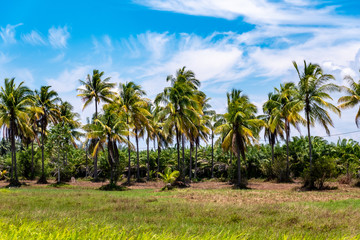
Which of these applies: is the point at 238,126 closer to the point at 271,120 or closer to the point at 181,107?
the point at 181,107

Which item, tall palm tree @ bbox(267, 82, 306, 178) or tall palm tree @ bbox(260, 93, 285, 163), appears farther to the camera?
tall palm tree @ bbox(260, 93, 285, 163)

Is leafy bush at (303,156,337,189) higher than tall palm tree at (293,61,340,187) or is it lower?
lower

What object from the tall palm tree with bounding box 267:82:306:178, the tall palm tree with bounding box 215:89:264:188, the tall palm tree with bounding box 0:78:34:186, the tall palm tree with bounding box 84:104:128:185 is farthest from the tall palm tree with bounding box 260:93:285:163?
the tall palm tree with bounding box 0:78:34:186

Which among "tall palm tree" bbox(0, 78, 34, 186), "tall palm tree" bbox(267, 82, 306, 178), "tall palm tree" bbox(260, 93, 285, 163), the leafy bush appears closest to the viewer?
the leafy bush

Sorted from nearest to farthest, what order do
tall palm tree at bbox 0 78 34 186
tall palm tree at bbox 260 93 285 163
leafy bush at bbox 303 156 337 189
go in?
leafy bush at bbox 303 156 337 189, tall palm tree at bbox 0 78 34 186, tall palm tree at bbox 260 93 285 163

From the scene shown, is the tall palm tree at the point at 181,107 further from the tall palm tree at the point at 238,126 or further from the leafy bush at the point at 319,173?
the leafy bush at the point at 319,173

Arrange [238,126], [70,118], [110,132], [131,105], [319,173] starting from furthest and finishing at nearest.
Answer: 1. [70,118]
2. [131,105]
3. [110,132]
4. [238,126]
5. [319,173]

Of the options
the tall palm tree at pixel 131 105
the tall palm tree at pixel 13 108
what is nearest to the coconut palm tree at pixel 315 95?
the tall palm tree at pixel 131 105

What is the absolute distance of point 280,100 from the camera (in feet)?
122

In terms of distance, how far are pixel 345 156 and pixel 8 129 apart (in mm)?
36392

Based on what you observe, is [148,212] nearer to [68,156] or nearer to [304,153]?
[304,153]

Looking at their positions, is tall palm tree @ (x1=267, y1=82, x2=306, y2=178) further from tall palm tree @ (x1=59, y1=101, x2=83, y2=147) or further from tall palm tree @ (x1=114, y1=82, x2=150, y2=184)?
tall palm tree @ (x1=59, y1=101, x2=83, y2=147)

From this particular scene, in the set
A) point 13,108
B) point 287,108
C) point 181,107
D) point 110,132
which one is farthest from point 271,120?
point 13,108

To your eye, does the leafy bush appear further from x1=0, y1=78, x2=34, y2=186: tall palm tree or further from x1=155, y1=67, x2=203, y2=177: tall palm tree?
x1=0, y1=78, x2=34, y2=186: tall palm tree
